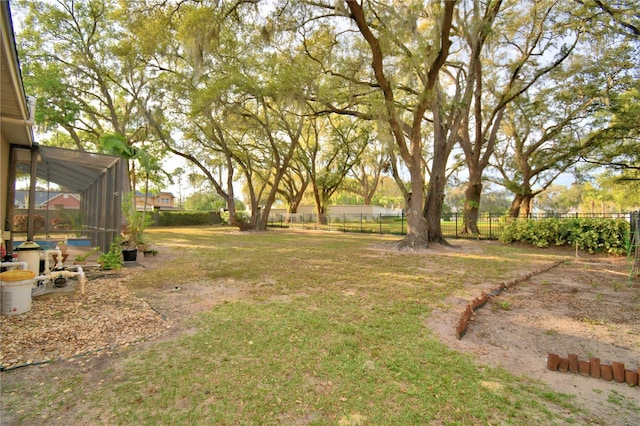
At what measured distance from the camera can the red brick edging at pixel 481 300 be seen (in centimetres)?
321

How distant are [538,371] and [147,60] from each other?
15.7m

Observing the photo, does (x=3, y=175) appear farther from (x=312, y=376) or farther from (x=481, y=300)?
(x=481, y=300)

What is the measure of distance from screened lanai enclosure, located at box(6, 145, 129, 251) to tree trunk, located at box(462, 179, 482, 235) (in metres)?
13.5

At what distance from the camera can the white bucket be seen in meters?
3.39

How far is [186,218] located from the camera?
2712 cm

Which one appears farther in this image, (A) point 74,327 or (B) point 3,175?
(B) point 3,175

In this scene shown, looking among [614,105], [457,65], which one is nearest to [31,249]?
[457,65]

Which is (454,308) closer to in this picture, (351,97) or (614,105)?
(351,97)

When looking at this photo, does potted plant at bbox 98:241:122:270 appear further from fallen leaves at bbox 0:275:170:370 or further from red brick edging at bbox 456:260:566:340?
red brick edging at bbox 456:260:566:340

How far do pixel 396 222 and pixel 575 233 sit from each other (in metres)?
11.6

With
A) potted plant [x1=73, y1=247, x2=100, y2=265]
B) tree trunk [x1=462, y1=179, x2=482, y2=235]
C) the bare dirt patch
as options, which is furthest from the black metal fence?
potted plant [x1=73, y1=247, x2=100, y2=265]

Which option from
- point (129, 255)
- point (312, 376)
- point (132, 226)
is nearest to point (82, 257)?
point (129, 255)

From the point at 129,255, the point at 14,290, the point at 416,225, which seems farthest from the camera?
the point at 416,225

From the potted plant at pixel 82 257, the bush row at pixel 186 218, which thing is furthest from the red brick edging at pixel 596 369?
the bush row at pixel 186 218
